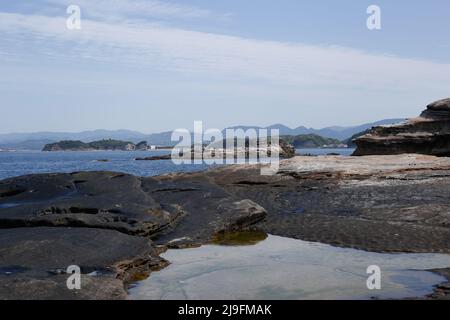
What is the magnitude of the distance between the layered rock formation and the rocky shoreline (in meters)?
11.1

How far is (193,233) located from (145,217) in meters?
1.42

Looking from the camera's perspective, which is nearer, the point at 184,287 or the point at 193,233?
the point at 184,287

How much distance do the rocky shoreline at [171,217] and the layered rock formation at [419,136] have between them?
11122 mm

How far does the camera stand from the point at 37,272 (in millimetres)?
9719

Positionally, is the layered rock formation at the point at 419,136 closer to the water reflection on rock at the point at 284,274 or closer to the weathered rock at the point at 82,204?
the weathered rock at the point at 82,204

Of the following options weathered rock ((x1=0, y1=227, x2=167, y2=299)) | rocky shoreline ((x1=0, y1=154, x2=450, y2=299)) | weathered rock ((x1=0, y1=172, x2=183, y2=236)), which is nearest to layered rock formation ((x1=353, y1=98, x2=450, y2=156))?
rocky shoreline ((x1=0, y1=154, x2=450, y2=299))

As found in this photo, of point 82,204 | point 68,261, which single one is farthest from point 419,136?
point 68,261

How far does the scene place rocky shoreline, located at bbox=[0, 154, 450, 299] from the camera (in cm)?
1061

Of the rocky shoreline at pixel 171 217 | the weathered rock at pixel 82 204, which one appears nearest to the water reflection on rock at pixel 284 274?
the rocky shoreline at pixel 171 217

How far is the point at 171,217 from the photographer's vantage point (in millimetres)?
15617

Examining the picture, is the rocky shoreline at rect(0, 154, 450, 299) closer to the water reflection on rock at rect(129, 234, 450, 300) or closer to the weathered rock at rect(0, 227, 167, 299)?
the weathered rock at rect(0, 227, 167, 299)

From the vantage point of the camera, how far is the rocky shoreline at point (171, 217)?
10.6m
